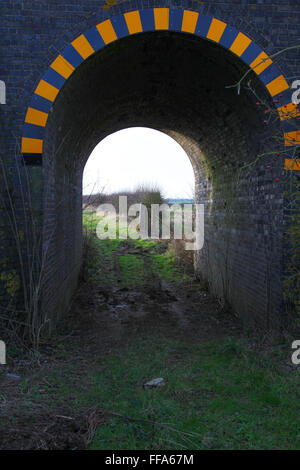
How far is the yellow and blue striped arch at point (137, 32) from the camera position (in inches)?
203

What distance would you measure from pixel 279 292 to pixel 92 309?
13.7 ft

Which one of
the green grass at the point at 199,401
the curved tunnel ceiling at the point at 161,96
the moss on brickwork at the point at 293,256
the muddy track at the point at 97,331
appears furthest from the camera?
the curved tunnel ceiling at the point at 161,96

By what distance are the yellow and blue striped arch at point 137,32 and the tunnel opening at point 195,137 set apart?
12 cm

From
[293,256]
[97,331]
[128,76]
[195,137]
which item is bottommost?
[97,331]

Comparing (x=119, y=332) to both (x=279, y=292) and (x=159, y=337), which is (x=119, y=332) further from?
(x=279, y=292)

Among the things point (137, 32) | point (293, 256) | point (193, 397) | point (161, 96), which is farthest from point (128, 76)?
point (193, 397)

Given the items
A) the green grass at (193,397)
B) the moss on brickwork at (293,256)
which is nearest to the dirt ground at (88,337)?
the green grass at (193,397)

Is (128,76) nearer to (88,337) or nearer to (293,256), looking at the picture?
(293,256)

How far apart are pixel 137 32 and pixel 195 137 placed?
436cm

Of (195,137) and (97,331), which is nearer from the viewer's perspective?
(97,331)

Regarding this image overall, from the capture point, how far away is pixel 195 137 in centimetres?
938

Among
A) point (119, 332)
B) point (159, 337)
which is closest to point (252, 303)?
point (159, 337)

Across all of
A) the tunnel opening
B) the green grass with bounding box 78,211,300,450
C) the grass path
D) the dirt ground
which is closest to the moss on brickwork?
the tunnel opening

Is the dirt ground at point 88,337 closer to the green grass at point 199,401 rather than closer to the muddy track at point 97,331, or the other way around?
the muddy track at point 97,331
